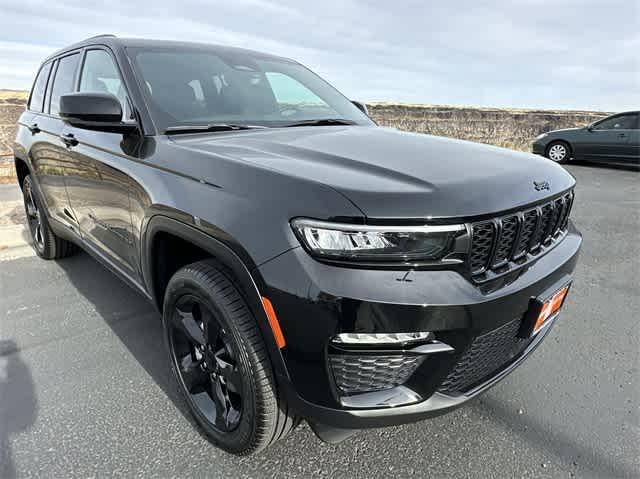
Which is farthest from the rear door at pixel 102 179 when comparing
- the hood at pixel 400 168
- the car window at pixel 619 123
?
the car window at pixel 619 123

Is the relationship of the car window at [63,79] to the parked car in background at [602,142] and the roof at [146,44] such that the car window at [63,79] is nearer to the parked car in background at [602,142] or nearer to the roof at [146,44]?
the roof at [146,44]

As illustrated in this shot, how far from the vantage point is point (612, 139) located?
34.0 ft

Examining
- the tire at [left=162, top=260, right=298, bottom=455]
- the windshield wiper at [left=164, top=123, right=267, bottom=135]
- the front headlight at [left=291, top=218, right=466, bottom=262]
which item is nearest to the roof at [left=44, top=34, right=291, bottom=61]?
the windshield wiper at [left=164, top=123, right=267, bottom=135]

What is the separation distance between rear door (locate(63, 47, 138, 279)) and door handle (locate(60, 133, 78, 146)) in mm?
15

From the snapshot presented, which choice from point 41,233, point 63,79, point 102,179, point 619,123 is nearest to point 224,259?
point 102,179

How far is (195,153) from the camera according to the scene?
1.82m

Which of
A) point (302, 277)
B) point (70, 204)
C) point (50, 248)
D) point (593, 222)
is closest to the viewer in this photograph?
point (302, 277)

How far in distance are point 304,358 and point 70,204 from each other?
250 centimetres

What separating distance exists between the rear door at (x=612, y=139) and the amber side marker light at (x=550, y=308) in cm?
1035

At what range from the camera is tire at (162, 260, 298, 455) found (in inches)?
62.1

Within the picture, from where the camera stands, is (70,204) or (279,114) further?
(70,204)

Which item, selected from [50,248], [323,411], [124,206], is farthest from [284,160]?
[50,248]

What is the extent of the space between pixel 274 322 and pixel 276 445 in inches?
31.1

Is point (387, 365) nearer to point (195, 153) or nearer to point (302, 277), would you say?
point (302, 277)
